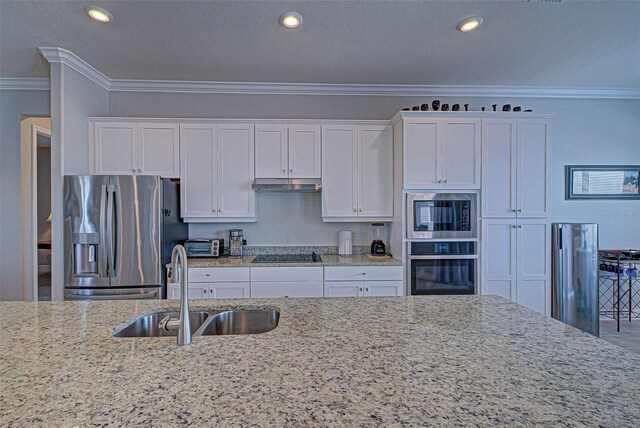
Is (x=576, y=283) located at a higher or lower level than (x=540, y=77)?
lower

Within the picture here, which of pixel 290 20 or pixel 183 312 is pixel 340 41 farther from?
pixel 183 312

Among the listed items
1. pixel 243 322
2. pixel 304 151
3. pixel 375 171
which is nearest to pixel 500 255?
pixel 375 171

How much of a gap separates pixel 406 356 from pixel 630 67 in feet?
13.6

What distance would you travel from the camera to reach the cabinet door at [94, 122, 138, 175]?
3.09m

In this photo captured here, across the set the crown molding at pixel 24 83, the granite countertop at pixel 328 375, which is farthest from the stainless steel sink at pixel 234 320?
the crown molding at pixel 24 83

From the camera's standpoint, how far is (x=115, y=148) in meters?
3.11

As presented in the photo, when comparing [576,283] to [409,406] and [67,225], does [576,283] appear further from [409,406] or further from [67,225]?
[67,225]

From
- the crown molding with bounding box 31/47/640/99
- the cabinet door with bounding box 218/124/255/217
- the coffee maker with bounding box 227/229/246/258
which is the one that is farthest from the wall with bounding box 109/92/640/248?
the cabinet door with bounding box 218/124/255/217

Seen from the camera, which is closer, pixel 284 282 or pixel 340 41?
pixel 340 41

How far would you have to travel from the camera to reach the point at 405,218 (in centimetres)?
298

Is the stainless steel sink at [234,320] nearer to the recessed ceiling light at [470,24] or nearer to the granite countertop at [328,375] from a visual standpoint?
the granite countertop at [328,375]

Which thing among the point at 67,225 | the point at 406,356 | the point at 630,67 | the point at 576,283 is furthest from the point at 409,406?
the point at 630,67

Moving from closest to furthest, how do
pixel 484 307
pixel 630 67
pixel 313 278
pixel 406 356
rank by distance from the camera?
1. pixel 406 356
2. pixel 484 307
3. pixel 313 278
4. pixel 630 67

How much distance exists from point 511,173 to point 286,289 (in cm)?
247
